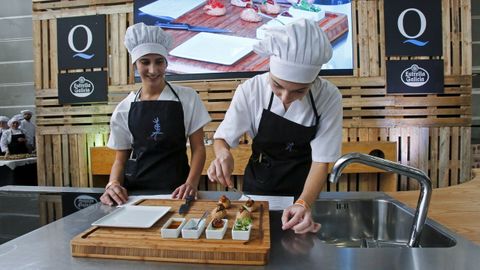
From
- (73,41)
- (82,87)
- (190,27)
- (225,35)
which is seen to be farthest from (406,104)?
(73,41)

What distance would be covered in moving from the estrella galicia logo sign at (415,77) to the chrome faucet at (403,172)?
12.9 feet

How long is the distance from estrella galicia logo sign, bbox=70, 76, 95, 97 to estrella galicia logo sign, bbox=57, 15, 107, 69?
22 cm

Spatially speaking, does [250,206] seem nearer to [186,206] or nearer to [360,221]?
[186,206]

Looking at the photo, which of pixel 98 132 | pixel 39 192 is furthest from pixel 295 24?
pixel 98 132

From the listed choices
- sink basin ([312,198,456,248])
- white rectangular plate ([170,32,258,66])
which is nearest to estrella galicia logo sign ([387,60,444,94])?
white rectangular plate ([170,32,258,66])

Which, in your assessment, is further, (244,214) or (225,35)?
(225,35)

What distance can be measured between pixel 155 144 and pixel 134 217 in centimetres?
70

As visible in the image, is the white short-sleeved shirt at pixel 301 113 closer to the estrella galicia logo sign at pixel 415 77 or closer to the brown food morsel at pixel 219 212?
the brown food morsel at pixel 219 212

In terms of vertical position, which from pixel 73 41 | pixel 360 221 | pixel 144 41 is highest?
pixel 73 41

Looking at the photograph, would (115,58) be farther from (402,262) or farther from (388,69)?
(402,262)

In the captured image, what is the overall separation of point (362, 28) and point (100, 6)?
3787 mm

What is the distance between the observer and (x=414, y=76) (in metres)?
4.61

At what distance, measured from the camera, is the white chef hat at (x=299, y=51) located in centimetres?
116

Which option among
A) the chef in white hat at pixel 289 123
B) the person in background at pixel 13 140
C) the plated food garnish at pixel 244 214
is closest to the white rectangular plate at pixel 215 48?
the chef in white hat at pixel 289 123
